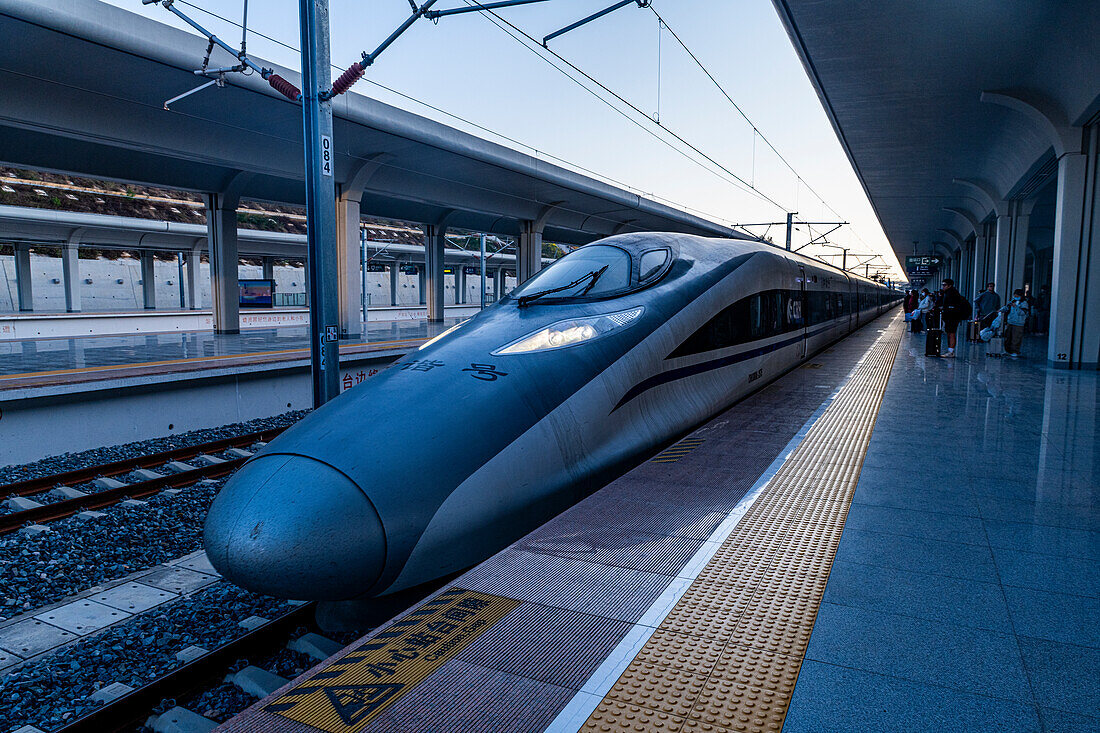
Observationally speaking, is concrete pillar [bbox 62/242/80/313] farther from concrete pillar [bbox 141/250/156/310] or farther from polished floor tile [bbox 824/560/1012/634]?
polished floor tile [bbox 824/560/1012/634]

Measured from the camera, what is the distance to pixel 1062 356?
1240 centimetres

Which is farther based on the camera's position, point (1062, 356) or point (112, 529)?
point (1062, 356)

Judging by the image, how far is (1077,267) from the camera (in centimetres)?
1245

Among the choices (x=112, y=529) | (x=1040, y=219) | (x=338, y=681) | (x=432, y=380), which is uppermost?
(x=1040, y=219)

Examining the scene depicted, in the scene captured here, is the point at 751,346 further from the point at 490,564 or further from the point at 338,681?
the point at 338,681

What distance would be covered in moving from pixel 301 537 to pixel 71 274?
118 ft

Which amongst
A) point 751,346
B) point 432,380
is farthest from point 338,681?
point 751,346

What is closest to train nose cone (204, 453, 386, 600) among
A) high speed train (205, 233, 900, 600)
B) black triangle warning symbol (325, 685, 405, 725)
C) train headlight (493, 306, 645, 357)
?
high speed train (205, 233, 900, 600)

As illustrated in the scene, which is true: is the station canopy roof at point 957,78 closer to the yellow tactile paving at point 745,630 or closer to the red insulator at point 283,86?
the red insulator at point 283,86

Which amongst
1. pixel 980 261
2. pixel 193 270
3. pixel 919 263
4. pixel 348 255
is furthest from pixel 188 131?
pixel 919 263

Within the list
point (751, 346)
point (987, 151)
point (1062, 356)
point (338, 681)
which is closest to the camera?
point (338, 681)

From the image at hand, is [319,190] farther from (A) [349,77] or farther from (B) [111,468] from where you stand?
(B) [111,468]

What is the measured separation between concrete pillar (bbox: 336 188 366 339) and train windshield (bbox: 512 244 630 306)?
1326cm

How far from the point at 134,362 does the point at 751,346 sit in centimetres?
1102
